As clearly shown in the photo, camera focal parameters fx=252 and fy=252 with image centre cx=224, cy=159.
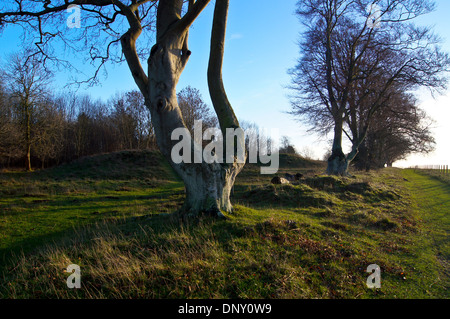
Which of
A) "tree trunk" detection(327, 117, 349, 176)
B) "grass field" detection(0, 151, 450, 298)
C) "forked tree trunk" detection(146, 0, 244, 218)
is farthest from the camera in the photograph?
"tree trunk" detection(327, 117, 349, 176)

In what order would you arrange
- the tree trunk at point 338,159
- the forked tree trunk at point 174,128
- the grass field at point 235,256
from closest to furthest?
the grass field at point 235,256, the forked tree trunk at point 174,128, the tree trunk at point 338,159

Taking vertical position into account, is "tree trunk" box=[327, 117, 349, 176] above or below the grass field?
above

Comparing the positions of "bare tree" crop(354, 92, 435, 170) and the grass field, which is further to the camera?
"bare tree" crop(354, 92, 435, 170)

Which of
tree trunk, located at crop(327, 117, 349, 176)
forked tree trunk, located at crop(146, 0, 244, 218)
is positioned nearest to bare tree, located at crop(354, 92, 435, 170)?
tree trunk, located at crop(327, 117, 349, 176)

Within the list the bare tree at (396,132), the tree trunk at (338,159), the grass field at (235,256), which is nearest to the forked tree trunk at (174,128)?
the grass field at (235,256)

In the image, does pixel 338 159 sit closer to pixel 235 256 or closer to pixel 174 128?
pixel 174 128

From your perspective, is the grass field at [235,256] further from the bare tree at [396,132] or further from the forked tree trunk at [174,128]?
the bare tree at [396,132]

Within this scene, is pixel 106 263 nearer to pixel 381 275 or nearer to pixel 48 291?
pixel 48 291

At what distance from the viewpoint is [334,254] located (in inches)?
177

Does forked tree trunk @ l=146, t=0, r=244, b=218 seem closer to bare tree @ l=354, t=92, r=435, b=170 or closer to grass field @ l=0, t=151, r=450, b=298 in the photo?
grass field @ l=0, t=151, r=450, b=298

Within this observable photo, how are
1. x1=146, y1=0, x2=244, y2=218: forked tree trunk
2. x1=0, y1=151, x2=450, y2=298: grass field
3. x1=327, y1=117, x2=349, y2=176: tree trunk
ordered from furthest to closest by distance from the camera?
x1=327, y1=117, x2=349, y2=176: tree trunk, x1=146, y1=0, x2=244, y2=218: forked tree trunk, x1=0, y1=151, x2=450, y2=298: grass field

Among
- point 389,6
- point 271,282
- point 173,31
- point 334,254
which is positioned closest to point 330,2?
point 389,6

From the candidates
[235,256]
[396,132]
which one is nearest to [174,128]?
[235,256]
